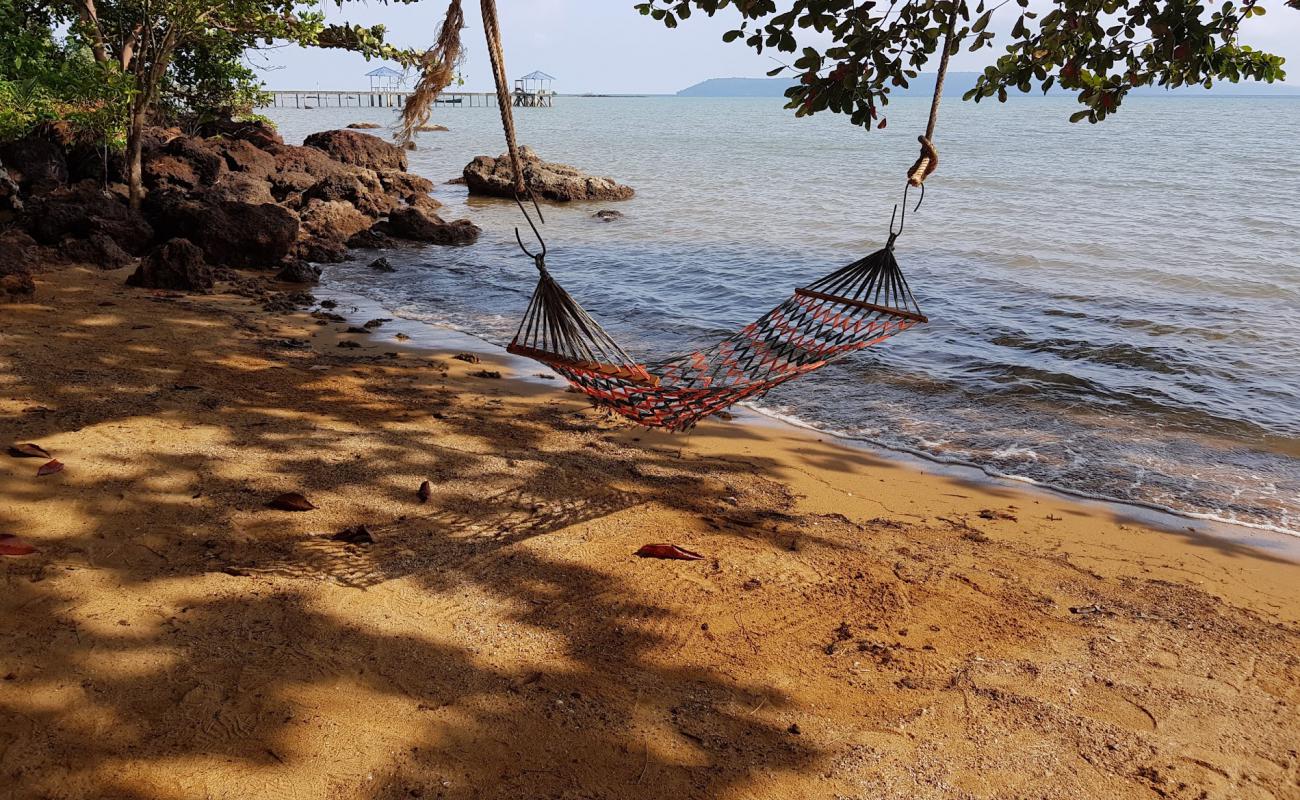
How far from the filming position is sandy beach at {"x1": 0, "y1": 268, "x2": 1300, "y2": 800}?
85.6 inches

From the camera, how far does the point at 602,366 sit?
11.6 ft

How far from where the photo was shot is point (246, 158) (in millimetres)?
12938

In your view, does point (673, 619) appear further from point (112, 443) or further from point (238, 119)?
point (238, 119)

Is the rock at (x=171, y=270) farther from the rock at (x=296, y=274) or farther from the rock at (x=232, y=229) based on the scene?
the rock at (x=232, y=229)

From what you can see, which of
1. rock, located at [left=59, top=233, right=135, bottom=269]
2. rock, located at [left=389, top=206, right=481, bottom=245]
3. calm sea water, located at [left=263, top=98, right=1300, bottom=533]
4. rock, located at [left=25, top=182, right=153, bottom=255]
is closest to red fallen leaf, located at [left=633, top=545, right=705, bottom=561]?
calm sea water, located at [left=263, top=98, right=1300, bottom=533]

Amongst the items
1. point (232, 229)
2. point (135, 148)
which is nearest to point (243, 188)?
point (135, 148)

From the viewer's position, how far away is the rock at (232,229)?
8297 millimetres

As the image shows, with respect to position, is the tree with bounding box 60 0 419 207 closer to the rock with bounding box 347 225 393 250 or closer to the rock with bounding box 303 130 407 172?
the rock with bounding box 347 225 393 250

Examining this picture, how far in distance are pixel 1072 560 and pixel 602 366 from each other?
209cm

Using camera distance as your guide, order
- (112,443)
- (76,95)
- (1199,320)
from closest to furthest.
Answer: (112,443)
(1199,320)
(76,95)

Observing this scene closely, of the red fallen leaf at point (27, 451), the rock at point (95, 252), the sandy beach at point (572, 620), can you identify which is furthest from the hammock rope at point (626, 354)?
the rock at point (95, 252)

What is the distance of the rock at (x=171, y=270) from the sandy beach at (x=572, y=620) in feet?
8.49

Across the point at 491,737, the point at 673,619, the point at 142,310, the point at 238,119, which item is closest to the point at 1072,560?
the point at 673,619

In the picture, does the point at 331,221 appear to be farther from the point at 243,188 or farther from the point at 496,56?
the point at 496,56
